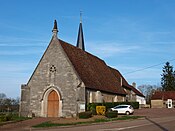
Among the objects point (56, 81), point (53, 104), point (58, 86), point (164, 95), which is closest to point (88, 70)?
point (56, 81)

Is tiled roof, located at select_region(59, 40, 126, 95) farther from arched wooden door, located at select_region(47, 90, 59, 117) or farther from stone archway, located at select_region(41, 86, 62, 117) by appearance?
arched wooden door, located at select_region(47, 90, 59, 117)

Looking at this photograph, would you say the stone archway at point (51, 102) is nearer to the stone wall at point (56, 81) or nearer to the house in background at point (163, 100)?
the stone wall at point (56, 81)

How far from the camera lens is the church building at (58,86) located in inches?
1347

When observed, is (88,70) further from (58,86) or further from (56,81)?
(58,86)

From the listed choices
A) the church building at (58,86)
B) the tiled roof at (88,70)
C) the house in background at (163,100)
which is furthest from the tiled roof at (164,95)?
the church building at (58,86)

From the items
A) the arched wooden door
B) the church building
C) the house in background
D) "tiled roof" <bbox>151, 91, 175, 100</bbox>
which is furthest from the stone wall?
"tiled roof" <bbox>151, 91, 175, 100</bbox>

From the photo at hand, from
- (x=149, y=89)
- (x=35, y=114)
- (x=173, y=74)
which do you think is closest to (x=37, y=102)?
(x=35, y=114)

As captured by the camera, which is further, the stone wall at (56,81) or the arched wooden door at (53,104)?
the arched wooden door at (53,104)

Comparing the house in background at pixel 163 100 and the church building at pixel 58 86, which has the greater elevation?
the church building at pixel 58 86

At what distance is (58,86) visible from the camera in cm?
3556

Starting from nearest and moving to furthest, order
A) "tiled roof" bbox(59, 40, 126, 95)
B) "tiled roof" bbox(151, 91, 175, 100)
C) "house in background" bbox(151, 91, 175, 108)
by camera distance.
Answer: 1. "tiled roof" bbox(59, 40, 126, 95)
2. "house in background" bbox(151, 91, 175, 108)
3. "tiled roof" bbox(151, 91, 175, 100)

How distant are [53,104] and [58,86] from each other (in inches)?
98.8

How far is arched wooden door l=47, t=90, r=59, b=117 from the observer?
35562mm

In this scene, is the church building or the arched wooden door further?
the arched wooden door
